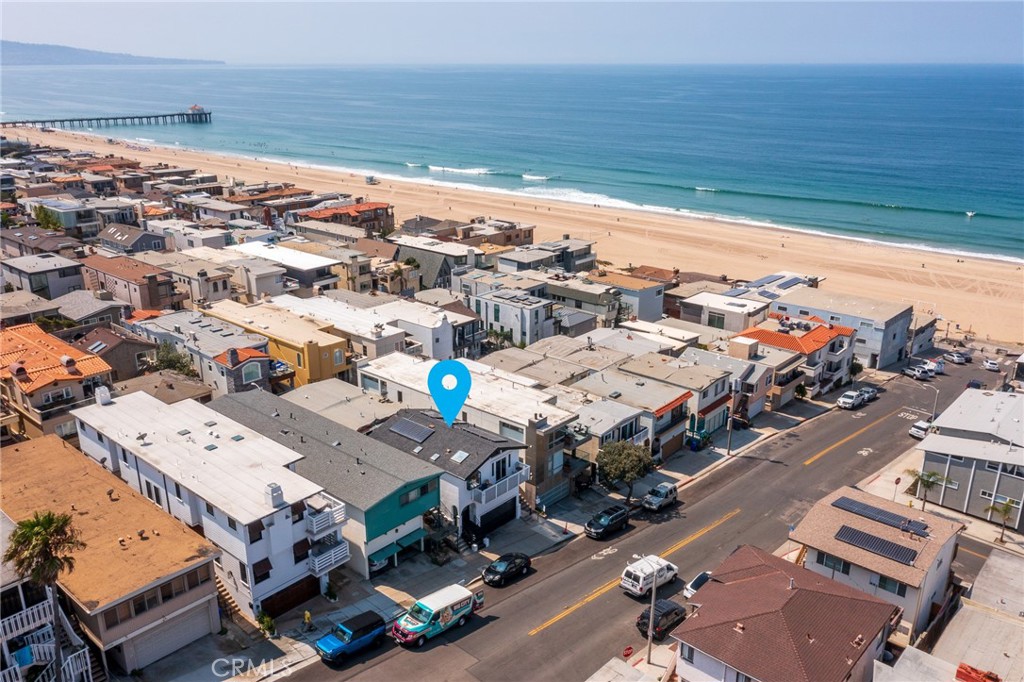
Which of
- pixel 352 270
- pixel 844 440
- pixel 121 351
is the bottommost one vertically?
pixel 844 440

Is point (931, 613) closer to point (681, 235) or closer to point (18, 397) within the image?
point (18, 397)

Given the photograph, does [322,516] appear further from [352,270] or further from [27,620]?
[352,270]

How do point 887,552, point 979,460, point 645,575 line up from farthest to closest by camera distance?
point 979,460
point 645,575
point 887,552

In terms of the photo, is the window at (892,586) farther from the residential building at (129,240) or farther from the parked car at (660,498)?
the residential building at (129,240)

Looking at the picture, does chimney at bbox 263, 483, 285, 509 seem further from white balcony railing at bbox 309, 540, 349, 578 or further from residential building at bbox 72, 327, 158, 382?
residential building at bbox 72, 327, 158, 382

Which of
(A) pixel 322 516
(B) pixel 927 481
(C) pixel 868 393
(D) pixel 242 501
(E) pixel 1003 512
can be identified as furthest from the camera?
(C) pixel 868 393

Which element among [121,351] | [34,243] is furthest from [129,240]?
[121,351]

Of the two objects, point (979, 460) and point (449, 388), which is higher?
point (449, 388)
